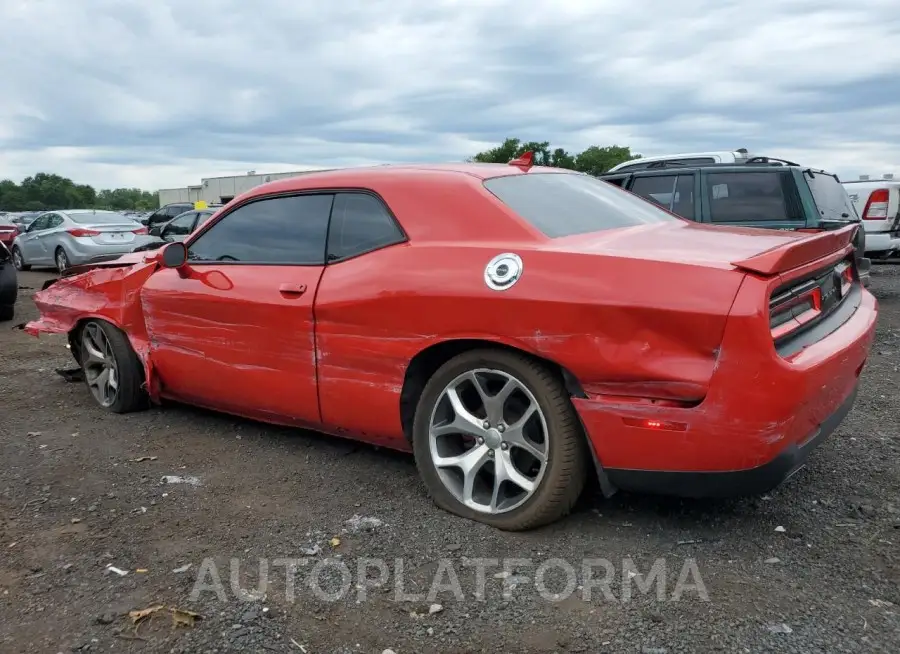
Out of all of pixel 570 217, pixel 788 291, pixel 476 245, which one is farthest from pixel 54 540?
pixel 788 291

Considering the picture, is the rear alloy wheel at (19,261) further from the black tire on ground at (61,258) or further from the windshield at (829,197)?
the windshield at (829,197)

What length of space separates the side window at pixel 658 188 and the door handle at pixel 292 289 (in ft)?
18.1

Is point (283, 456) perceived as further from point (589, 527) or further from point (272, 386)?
point (589, 527)

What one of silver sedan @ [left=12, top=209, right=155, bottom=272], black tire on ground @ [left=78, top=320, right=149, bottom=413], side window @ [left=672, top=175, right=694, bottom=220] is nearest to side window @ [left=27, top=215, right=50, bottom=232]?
silver sedan @ [left=12, top=209, right=155, bottom=272]

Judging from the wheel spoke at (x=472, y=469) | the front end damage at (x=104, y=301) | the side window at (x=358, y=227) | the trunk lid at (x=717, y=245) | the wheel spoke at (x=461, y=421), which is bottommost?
the wheel spoke at (x=472, y=469)

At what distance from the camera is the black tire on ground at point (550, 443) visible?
297 cm

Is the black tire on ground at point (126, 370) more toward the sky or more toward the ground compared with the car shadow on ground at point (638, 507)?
more toward the sky

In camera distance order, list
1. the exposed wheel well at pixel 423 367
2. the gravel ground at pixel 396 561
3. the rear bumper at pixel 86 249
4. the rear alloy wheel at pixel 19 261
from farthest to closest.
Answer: the rear alloy wheel at pixel 19 261 < the rear bumper at pixel 86 249 < the exposed wheel well at pixel 423 367 < the gravel ground at pixel 396 561

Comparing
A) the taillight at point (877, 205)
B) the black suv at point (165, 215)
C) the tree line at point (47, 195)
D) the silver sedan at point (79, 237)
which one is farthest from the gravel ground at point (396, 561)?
the tree line at point (47, 195)

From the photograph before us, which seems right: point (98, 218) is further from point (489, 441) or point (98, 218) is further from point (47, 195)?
point (47, 195)

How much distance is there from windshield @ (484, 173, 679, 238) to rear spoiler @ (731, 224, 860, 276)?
829 millimetres

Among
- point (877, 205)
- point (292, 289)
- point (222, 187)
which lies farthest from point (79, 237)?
point (222, 187)

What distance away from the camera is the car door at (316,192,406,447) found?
11.4ft

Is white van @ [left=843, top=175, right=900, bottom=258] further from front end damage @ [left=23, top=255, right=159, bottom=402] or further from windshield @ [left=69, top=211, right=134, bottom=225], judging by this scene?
windshield @ [left=69, top=211, right=134, bottom=225]
